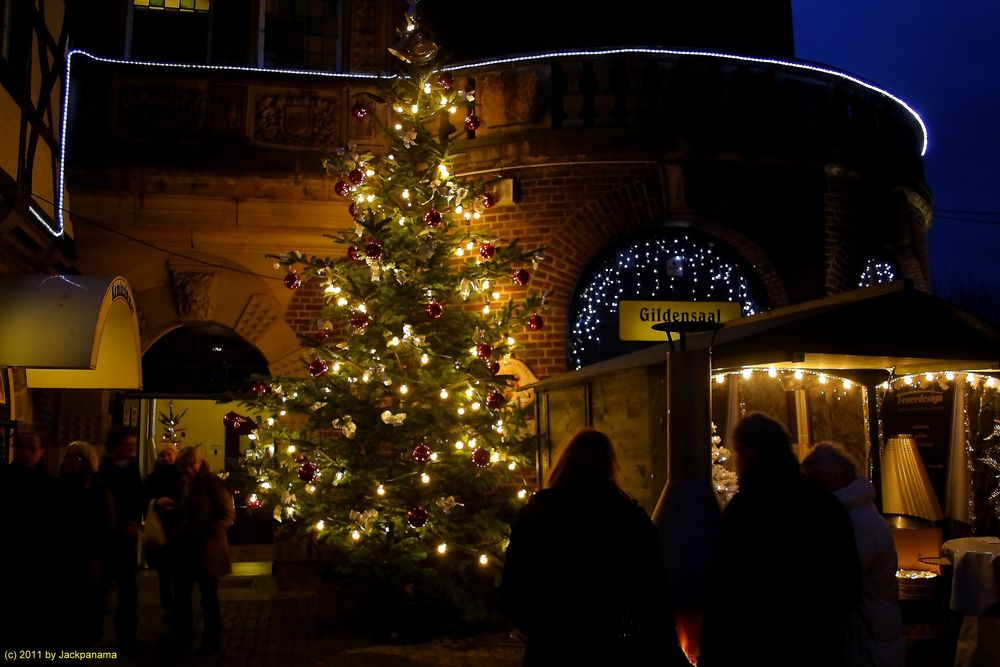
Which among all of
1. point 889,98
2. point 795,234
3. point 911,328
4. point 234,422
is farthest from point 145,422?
point 889,98

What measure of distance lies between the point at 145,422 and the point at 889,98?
10.2 m

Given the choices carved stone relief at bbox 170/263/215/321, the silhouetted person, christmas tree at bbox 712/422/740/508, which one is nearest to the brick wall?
carved stone relief at bbox 170/263/215/321

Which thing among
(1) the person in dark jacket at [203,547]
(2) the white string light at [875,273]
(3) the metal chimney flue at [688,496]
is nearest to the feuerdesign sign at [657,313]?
(2) the white string light at [875,273]

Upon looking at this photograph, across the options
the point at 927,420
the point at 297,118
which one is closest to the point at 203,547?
the point at 297,118

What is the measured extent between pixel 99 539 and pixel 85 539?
0.40 ft

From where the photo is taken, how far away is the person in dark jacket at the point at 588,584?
3.14 meters

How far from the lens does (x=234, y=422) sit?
8094 mm

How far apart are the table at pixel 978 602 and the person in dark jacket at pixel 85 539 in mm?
5816

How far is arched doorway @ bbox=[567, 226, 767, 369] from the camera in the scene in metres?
10.3

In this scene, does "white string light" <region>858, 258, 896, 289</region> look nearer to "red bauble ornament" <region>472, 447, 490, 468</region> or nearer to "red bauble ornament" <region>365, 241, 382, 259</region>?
"red bauble ornament" <region>472, 447, 490, 468</region>

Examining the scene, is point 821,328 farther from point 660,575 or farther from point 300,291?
point 300,291

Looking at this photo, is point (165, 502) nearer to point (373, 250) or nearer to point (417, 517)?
point (417, 517)

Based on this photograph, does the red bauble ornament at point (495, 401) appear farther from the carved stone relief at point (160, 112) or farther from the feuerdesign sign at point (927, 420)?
the carved stone relief at point (160, 112)

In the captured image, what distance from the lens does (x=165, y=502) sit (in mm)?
7707
